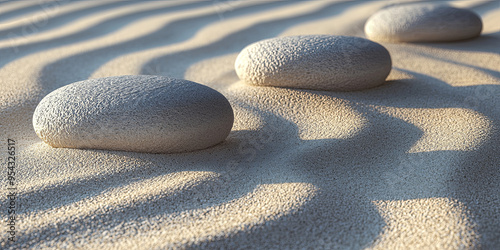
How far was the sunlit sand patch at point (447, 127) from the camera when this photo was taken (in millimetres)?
1472

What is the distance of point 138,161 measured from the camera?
4.55 feet

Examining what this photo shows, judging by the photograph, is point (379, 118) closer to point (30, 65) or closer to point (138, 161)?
point (138, 161)

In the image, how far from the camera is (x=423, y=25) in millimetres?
2664

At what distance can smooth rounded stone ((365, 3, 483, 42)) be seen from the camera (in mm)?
2668

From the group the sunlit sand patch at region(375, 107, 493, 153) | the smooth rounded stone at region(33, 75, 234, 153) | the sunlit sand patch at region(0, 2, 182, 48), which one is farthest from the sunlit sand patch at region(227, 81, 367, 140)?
the sunlit sand patch at region(0, 2, 182, 48)

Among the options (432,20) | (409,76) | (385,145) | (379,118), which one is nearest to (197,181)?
(385,145)

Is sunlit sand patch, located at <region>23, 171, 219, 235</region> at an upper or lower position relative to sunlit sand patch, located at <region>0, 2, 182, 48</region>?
upper

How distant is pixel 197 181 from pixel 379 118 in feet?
2.33

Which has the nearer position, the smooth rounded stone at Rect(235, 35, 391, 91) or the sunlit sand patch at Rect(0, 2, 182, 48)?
the smooth rounded stone at Rect(235, 35, 391, 91)

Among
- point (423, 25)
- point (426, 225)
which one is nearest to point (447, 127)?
point (426, 225)

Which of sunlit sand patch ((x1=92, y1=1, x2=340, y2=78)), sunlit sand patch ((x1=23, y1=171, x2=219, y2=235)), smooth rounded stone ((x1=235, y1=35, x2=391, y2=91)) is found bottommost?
sunlit sand patch ((x1=92, y1=1, x2=340, y2=78))

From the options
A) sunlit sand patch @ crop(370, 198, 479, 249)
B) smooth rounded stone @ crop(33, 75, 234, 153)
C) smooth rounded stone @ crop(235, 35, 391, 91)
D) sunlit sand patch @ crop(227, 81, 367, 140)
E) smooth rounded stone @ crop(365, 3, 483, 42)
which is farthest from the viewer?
smooth rounded stone @ crop(365, 3, 483, 42)

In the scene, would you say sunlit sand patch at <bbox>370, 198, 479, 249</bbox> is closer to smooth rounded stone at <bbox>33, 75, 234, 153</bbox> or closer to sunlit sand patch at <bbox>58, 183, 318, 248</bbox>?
sunlit sand patch at <bbox>58, 183, 318, 248</bbox>

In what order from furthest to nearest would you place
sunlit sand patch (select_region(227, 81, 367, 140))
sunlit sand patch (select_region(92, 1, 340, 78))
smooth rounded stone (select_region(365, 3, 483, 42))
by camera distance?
smooth rounded stone (select_region(365, 3, 483, 42))
sunlit sand patch (select_region(92, 1, 340, 78))
sunlit sand patch (select_region(227, 81, 367, 140))
